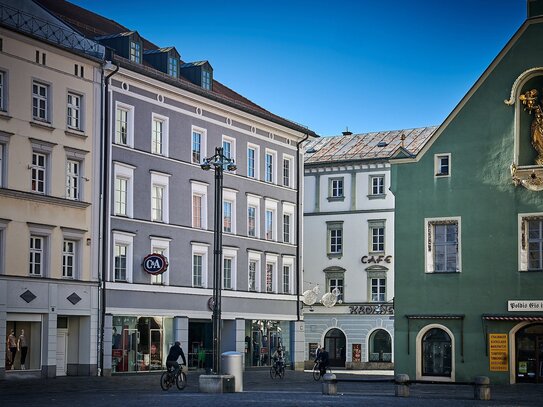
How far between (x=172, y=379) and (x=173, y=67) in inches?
945

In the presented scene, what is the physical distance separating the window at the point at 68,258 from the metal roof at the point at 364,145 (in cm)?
3614

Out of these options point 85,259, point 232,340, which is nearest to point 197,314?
point 232,340

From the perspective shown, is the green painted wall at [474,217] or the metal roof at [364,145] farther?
the metal roof at [364,145]

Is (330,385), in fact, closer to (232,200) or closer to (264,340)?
(232,200)

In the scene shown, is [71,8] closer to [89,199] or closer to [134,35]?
[134,35]

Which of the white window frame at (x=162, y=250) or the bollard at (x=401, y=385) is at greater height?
the white window frame at (x=162, y=250)

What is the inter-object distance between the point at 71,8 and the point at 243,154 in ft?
41.9

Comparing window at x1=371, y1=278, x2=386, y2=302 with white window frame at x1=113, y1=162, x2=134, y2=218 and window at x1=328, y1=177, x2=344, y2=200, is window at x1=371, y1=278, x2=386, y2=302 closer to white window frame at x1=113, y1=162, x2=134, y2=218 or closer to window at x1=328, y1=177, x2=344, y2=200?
window at x1=328, y1=177, x2=344, y2=200

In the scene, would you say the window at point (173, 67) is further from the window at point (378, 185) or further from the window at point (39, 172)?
the window at point (378, 185)

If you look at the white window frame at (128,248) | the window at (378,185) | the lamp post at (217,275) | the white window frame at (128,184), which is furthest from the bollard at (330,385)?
the window at (378,185)

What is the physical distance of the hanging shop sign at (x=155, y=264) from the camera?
2285 inches

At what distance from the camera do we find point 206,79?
217ft

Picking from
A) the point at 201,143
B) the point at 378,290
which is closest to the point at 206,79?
the point at 201,143

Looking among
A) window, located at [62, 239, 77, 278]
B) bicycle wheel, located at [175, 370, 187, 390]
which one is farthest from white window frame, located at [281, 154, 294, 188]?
bicycle wheel, located at [175, 370, 187, 390]
